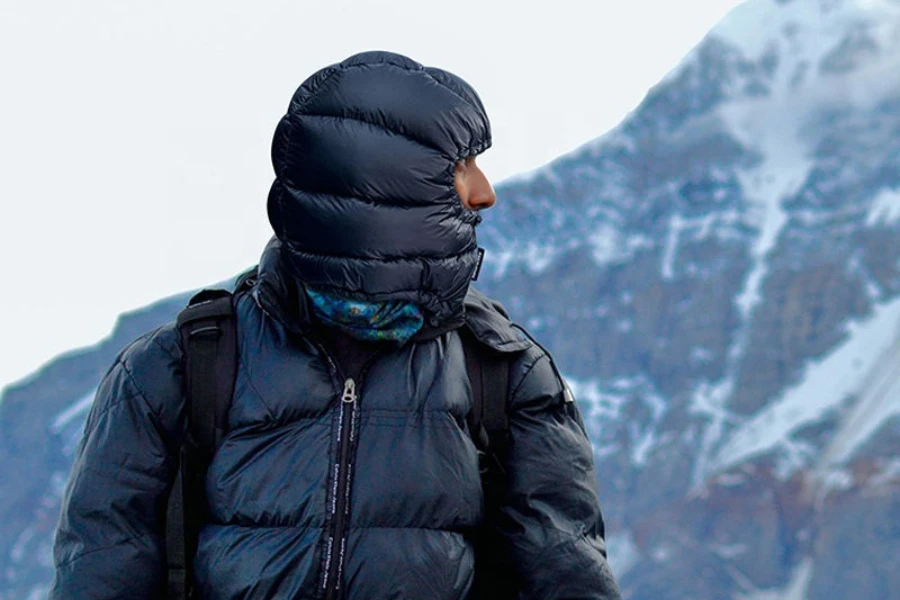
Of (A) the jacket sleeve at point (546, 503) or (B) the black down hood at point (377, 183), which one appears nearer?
(B) the black down hood at point (377, 183)

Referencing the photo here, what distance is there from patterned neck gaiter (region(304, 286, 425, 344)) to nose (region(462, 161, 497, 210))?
0.30 m

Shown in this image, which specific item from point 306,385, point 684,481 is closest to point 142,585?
point 306,385

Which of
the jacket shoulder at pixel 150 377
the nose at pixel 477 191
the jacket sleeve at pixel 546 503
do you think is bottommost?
the jacket sleeve at pixel 546 503

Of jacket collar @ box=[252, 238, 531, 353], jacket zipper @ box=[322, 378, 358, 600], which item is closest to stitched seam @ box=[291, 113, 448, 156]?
jacket collar @ box=[252, 238, 531, 353]

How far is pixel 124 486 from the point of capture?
3490 mm

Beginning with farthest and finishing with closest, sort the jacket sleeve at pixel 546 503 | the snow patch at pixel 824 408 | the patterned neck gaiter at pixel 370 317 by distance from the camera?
the snow patch at pixel 824 408
the jacket sleeve at pixel 546 503
the patterned neck gaiter at pixel 370 317

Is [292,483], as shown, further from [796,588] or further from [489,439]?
[796,588]

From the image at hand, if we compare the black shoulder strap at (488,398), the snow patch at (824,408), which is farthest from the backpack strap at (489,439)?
the snow patch at (824,408)

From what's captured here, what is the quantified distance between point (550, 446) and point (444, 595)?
500 mm

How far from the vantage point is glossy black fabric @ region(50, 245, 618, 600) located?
347cm

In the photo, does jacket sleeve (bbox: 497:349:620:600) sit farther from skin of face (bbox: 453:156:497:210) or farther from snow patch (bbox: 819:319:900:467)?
snow patch (bbox: 819:319:900:467)

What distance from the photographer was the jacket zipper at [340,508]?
3.47 m

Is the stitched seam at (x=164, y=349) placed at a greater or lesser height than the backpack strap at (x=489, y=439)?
greater

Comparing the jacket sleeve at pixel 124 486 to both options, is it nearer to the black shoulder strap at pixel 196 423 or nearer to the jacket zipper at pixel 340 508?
the black shoulder strap at pixel 196 423
